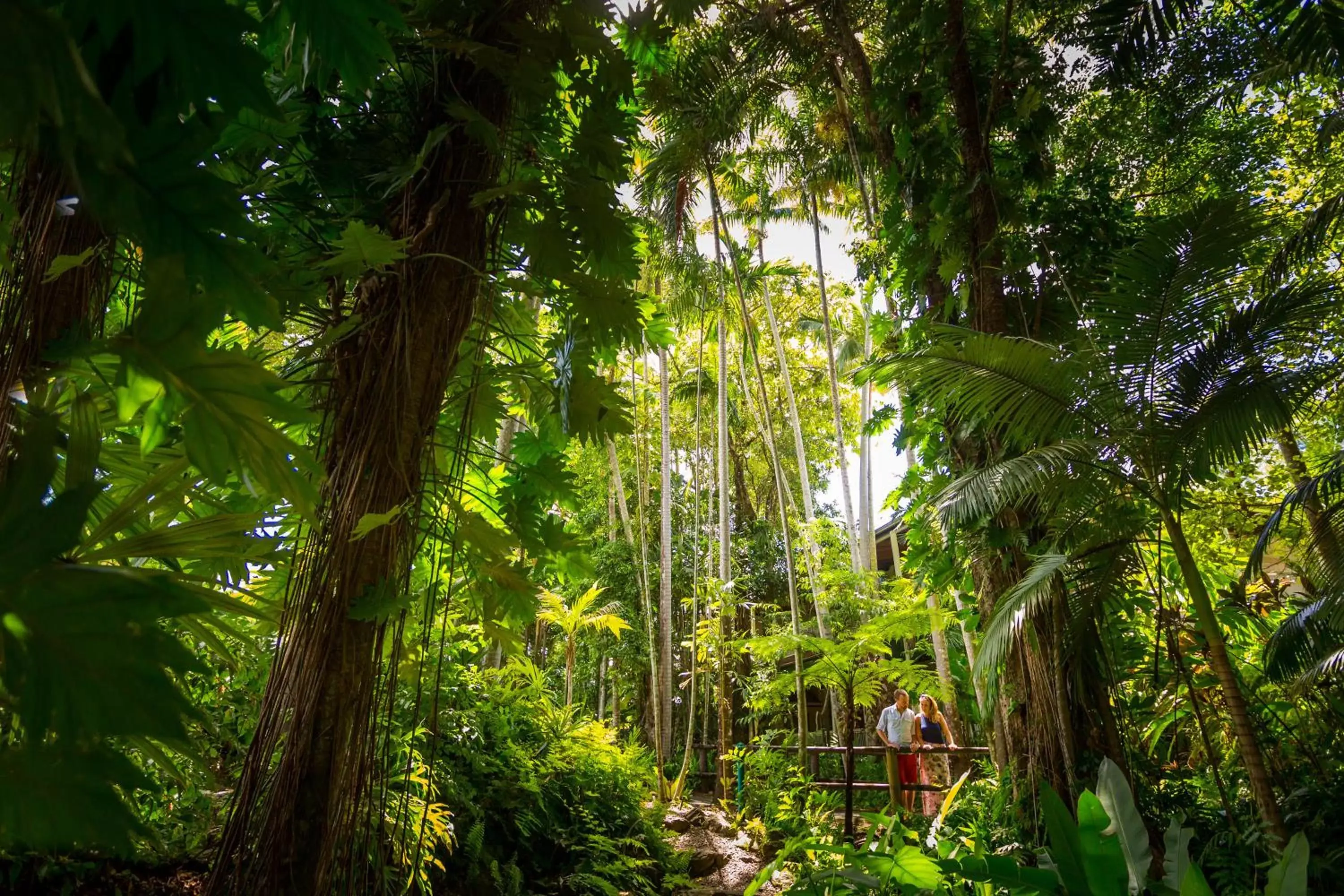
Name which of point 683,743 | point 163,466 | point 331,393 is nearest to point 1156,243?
point 331,393

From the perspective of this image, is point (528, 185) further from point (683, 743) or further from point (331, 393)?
point (683, 743)

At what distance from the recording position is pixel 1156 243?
2797 millimetres

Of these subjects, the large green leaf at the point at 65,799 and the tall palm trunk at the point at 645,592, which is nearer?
the large green leaf at the point at 65,799

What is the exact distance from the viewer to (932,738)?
7363 mm

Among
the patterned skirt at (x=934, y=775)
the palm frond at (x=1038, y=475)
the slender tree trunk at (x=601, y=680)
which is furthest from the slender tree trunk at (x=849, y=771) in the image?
the slender tree trunk at (x=601, y=680)

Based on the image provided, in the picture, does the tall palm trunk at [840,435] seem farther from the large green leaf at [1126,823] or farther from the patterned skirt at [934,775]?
the large green leaf at [1126,823]

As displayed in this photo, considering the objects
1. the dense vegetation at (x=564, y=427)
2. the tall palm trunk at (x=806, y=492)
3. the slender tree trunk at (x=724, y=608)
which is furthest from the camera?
the tall palm trunk at (x=806, y=492)

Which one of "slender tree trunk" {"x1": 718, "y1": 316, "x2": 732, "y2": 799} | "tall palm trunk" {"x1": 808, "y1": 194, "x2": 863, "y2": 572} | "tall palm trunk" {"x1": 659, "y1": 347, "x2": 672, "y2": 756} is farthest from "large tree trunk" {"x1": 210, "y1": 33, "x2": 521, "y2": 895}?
"tall palm trunk" {"x1": 808, "y1": 194, "x2": 863, "y2": 572}

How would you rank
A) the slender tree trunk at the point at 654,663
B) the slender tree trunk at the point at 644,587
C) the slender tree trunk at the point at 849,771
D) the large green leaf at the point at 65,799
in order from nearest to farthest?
the large green leaf at the point at 65,799 < the slender tree trunk at the point at 849,771 < the slender tree trunk at the point at 654,663 < the slender tree trunk at the point at 644,587

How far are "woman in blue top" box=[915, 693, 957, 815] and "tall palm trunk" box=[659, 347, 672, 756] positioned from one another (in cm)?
339

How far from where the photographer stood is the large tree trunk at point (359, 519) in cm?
82

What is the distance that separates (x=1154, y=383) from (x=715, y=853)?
4651mm

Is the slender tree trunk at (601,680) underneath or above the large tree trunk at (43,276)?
above

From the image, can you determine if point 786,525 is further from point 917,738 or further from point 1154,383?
point 1154,383
